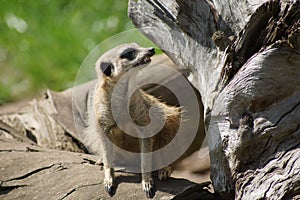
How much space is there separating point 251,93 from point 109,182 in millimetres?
928

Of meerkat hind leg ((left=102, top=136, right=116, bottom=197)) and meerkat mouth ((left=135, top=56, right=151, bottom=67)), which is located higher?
meerkat mouth ((left=135, top=56, right=151, bottom=67))

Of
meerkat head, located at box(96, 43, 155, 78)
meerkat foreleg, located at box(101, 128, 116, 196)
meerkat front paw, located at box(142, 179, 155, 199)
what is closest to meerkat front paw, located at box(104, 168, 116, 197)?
meerkat foreleg, located at box(101, 128, 116, 196)

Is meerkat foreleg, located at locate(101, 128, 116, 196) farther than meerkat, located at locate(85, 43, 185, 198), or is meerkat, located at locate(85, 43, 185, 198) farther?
meerkat, located at locate(85, 43, 185, 198)

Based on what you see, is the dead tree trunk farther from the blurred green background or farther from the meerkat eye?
the blurred green background

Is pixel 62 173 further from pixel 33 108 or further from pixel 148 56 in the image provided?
pixel 33 108

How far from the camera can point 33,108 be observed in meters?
4.77

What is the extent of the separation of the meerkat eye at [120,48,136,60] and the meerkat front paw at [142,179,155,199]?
2.22 ft

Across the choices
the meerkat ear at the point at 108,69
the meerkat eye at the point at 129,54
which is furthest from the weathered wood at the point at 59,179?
the meerkat eye at the point at 129,54

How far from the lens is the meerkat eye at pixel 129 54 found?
3.48 m

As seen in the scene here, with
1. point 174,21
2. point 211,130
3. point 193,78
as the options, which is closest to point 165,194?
point 211,130

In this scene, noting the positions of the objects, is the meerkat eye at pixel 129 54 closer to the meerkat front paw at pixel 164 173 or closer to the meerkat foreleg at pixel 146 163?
the meerkat foreleg at pixel 146 163

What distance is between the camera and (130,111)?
3.53 m

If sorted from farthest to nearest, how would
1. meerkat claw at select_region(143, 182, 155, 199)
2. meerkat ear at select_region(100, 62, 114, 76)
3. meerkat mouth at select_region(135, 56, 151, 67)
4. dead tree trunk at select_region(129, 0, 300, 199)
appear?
meerkat ear at select_region(100, 62, 114, 76) → meerkat mouth at select_region(135, 56, 151, 67) → meerkat claw at select_region(143, 182, 155, 199) → dead tree trunk at select_region(129, 0, 300, 199)

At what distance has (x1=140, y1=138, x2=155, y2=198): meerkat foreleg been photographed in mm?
3271
